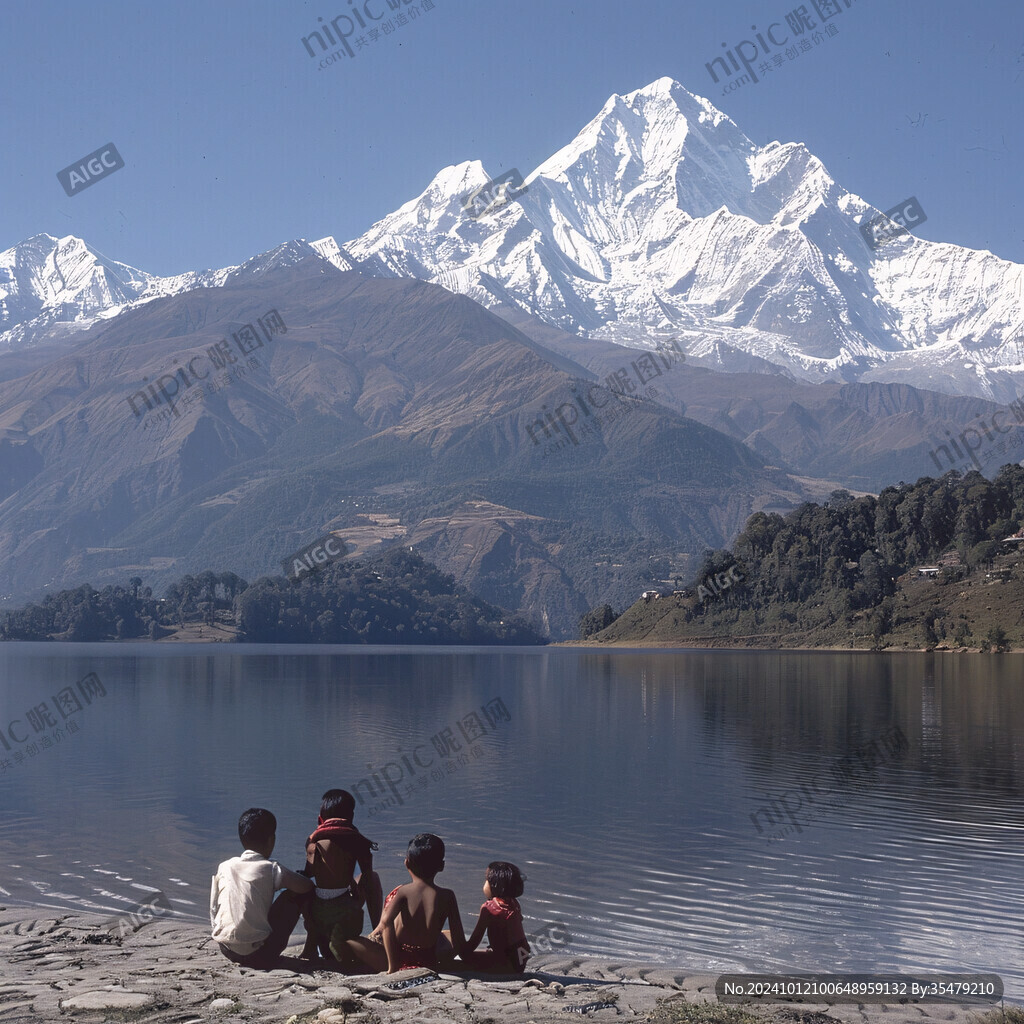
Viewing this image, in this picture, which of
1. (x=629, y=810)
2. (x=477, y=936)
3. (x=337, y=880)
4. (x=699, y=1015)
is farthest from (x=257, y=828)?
(x=629, y=810)

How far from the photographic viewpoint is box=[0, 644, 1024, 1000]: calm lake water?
26.4 meters

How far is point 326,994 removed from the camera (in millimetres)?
16922

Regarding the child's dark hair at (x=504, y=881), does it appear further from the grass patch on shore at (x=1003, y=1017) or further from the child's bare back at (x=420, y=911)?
the grass patch on shore at (x=1003, y=1017)

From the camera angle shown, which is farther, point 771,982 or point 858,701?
point 858,701

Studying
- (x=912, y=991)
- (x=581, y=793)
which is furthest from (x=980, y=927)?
(x=581, y=793)

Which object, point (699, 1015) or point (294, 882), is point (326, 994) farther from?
point (699, 1015)

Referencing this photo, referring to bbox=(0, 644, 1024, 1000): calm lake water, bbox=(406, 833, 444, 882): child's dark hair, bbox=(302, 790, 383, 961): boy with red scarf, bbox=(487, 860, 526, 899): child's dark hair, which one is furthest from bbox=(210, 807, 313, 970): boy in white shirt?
bbox=(0, 644, 1024, 1000): calm lake water

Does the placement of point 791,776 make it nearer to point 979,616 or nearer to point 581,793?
point 581,793

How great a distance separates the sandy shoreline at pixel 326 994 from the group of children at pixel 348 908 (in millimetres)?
445

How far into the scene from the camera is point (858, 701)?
89.1 m

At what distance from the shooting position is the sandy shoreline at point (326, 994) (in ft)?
51.9

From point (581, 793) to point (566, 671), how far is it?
4472 inches

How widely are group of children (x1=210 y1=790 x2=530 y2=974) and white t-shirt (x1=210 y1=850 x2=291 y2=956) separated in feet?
0.05

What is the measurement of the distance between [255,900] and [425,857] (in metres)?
2.77
